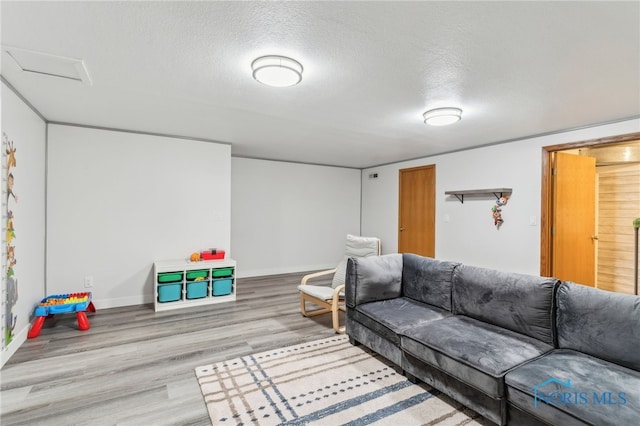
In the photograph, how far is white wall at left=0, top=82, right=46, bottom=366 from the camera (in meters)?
2.64

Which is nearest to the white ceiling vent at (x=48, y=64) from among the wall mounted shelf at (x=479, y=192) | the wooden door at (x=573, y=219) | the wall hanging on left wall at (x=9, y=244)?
the wall hanging on left wall at (x=9, y=244)

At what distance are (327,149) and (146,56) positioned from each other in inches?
136

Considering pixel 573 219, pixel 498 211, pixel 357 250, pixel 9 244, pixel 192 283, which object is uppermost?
pixel 498 211

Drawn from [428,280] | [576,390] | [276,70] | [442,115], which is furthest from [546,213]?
[276,70]

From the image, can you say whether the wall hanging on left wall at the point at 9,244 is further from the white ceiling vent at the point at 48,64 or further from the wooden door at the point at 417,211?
the wooden door at the point at 417,211

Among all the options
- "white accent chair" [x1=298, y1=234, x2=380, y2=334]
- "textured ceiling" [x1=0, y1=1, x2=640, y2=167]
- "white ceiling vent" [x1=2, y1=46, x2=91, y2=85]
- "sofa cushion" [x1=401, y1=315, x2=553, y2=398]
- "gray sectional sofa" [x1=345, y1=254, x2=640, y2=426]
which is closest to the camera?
"gray sectional sofa" [x1=345, y1=254, x2=640, y2=426]

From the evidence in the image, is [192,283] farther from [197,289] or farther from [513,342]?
[513,342]

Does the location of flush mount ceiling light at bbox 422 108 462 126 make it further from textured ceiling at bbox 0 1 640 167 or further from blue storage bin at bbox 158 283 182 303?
blue storage bin at bbox 158 283 182 303

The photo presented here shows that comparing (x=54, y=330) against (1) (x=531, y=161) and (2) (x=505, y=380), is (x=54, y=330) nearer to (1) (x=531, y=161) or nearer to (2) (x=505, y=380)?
(2) (x=505, y=380)

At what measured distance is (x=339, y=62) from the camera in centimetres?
220

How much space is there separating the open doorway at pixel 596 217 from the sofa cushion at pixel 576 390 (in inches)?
106

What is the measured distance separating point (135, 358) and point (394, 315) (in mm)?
2331

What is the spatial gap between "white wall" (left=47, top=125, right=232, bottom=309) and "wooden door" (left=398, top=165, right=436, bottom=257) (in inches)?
139

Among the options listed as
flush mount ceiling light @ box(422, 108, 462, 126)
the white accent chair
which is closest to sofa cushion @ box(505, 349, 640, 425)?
the white accent chair
